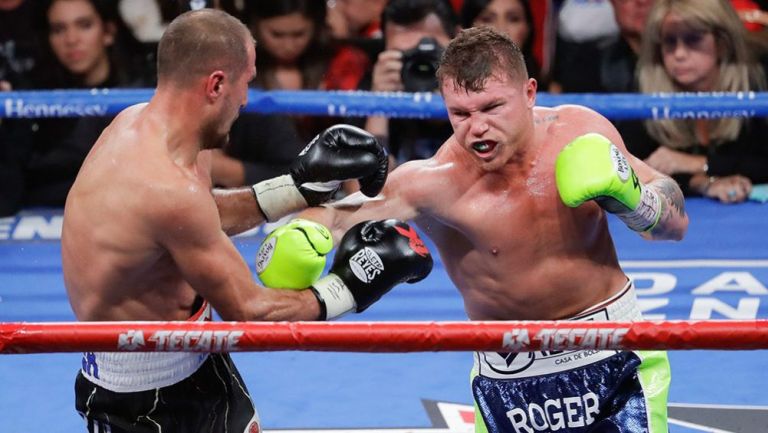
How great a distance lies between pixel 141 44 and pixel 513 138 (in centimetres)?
326

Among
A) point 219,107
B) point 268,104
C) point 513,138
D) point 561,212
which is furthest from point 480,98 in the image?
point 268,104

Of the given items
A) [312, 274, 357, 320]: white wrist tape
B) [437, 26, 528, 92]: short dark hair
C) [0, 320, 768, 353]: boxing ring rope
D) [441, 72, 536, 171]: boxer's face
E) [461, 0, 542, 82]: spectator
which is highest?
[437, 26, 528, 92]: short dark hair

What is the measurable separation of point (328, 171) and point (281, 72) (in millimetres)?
2687

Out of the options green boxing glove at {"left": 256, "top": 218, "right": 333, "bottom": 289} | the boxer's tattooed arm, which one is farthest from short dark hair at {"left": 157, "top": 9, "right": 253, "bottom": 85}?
the boxer's tattooed arm

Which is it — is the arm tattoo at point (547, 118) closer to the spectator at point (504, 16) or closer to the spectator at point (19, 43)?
the spectator at point (504, 16)

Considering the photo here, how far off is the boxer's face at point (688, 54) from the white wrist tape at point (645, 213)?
268 cm

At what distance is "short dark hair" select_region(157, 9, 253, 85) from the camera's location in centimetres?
254

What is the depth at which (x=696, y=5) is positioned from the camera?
525 cm

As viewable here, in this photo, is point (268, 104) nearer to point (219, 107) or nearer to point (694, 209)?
point (694, 209)

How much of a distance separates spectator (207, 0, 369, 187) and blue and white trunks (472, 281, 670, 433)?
279 cm

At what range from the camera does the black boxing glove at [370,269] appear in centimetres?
261

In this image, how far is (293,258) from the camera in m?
2.60

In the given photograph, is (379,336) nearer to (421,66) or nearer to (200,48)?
(200,48)

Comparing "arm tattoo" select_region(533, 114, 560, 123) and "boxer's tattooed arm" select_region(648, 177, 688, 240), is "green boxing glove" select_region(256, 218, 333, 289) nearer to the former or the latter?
"arm tattoo" select_region(533, 114, 560, 123)
